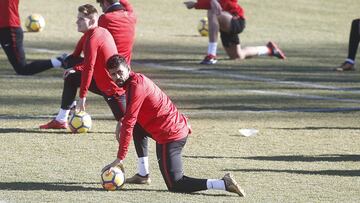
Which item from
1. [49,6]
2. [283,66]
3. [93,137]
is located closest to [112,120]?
[93,137]

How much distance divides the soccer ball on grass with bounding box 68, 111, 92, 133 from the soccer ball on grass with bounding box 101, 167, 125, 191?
10.4 ft

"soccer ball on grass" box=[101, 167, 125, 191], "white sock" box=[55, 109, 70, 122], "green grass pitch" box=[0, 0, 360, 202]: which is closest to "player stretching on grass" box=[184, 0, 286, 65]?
"green grass pitch" box=[0, 0, 360, 202]

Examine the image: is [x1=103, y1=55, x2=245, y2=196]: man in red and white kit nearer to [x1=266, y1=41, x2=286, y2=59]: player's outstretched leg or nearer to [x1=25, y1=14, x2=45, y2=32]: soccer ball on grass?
[x1=266, y1=41, x2=286, y2=59]: player's outstretched leg

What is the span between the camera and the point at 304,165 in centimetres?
1173

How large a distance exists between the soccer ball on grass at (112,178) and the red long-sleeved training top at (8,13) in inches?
268

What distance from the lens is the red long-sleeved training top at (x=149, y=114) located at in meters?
9.85

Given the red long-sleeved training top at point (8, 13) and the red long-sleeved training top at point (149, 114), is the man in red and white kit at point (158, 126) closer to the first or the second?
the red long-sleeved training top at point (149, 114)

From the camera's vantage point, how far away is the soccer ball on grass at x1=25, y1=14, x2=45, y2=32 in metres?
22.9

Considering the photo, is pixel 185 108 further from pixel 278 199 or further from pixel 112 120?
pixel 278 199

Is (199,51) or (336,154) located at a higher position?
(336,154)

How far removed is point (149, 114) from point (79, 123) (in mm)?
3302

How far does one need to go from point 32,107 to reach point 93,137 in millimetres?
2467

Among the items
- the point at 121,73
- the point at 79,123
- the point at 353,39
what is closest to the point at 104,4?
the point at 79,123

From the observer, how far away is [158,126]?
33.6 ft
